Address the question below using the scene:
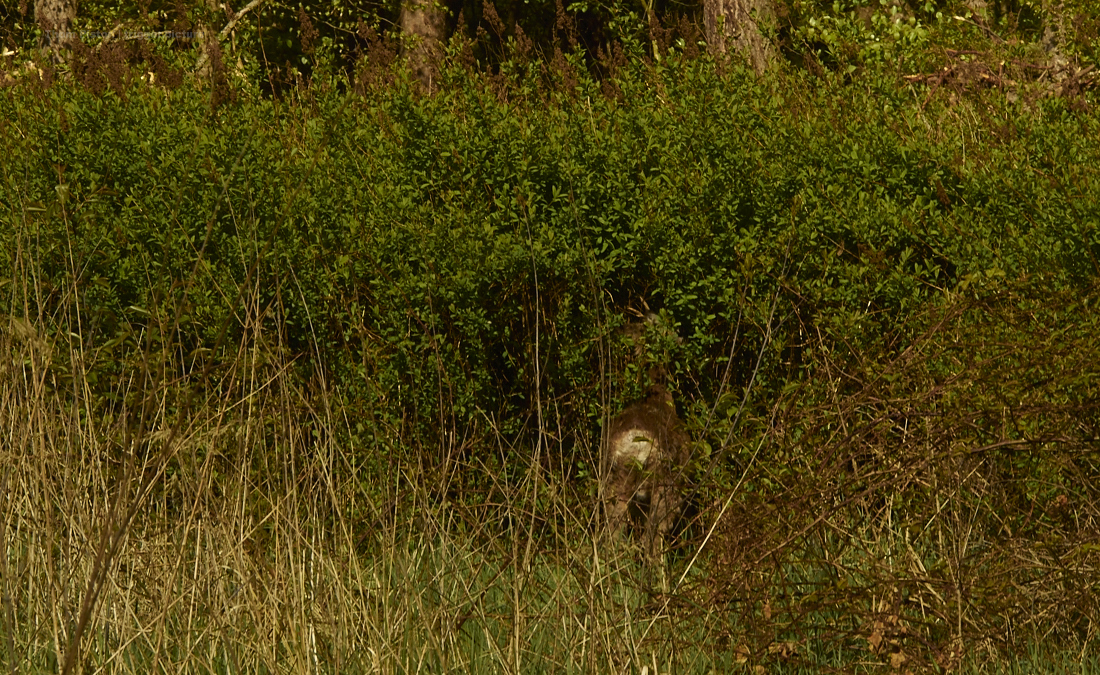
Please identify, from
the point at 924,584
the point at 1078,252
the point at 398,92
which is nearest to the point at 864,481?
the point at 924,584

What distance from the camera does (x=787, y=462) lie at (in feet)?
13.9

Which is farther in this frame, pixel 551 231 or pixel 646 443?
pixel 646 443

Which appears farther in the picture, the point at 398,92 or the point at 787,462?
the point at 398,92

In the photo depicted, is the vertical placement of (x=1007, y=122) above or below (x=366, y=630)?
above

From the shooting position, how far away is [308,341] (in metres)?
4.85

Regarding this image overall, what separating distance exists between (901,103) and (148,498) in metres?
3.48

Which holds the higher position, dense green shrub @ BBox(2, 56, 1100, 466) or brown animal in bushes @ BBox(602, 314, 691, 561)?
dense green shrub @ BBox(2, 56, 1100, 466)

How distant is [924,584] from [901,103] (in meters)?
2.69

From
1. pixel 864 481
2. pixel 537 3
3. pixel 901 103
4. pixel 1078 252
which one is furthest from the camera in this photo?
pixel 537 3

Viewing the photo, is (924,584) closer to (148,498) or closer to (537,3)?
(148,498)

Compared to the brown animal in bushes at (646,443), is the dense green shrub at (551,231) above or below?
above

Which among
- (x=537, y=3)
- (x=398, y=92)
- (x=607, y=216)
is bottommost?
(x=537, y=3)

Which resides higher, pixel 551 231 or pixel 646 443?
pixel 551 231

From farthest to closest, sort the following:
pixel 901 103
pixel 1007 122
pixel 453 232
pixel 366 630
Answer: pixel 901 103
pixel 1007 122
pixel 453 232
pixel 366 630
